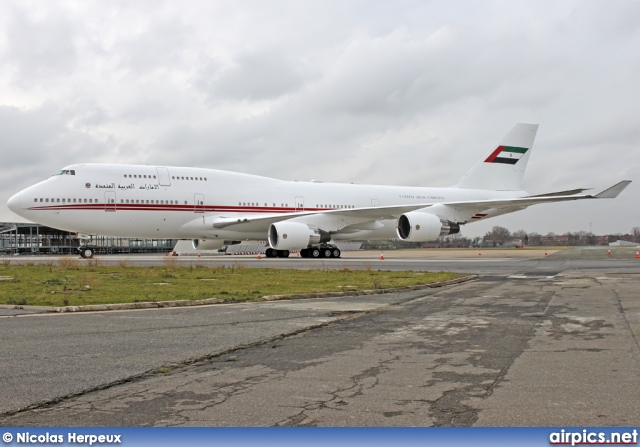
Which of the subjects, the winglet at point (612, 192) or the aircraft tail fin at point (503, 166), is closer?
the winglet at point (612, 192)

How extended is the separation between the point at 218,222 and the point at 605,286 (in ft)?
66.5

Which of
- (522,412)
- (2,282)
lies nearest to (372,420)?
(522,412)

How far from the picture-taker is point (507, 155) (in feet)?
129

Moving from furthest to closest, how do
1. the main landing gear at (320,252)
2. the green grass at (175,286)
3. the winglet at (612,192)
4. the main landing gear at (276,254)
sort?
the main landing gear at (276,254) < the main landing gear at (320,252) < the winglet at (612,192) < the green grass at (175,286)

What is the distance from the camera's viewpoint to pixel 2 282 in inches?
573

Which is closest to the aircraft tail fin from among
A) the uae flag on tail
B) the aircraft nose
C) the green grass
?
the uae flag on tail

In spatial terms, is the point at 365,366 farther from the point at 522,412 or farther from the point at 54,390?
the point at 54,390

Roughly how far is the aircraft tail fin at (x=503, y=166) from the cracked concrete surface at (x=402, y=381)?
1244 inches

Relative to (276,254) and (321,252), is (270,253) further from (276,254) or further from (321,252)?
(321,252)

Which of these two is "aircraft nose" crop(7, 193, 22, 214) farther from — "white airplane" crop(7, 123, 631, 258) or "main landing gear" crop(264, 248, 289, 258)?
"main landing gear" crop(264, 248, 289, 258)

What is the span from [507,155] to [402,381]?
120 feet

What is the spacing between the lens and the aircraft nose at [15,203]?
90.8 ft

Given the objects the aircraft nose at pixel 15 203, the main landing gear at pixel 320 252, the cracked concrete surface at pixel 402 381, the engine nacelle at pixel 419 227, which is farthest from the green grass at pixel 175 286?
the main landing gear at pixel 320 252

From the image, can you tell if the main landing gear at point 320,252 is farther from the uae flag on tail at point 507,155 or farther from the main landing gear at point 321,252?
the uae flag on tail at point 507,155
